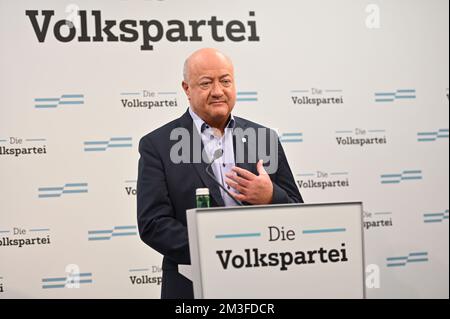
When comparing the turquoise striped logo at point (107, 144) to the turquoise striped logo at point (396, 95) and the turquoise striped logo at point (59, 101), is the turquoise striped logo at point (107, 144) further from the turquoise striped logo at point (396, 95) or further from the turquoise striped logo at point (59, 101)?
the turquoise striped logo at point (396, 95)

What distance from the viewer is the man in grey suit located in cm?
311

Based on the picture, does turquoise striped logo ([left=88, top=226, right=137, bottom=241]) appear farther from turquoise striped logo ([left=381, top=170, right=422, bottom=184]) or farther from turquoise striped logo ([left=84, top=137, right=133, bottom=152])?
turquoise striped logo ([left=381, top=170, right=422, bottom=184])

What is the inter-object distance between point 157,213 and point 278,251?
92 cm

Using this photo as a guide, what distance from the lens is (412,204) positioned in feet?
17.8

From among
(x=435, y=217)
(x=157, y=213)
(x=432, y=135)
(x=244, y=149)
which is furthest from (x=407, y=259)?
(x=157, y=213)

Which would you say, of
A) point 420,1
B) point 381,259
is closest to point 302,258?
point 381,259

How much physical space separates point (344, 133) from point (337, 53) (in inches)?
24.6

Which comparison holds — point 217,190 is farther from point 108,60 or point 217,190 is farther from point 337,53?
point 337,53

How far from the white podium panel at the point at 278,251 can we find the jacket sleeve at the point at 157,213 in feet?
1.68

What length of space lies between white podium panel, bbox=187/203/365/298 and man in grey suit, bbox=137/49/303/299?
520 mm

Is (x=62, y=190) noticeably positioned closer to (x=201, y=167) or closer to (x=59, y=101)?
(x=59, y=101)

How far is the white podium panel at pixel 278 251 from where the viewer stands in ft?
8.11

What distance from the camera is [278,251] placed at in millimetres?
2521

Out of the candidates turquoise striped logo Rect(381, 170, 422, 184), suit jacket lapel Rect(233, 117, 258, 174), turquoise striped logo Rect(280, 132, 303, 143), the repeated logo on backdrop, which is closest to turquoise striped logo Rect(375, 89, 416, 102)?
turquoise striped logo Rect(381, 170, 422, 184)
